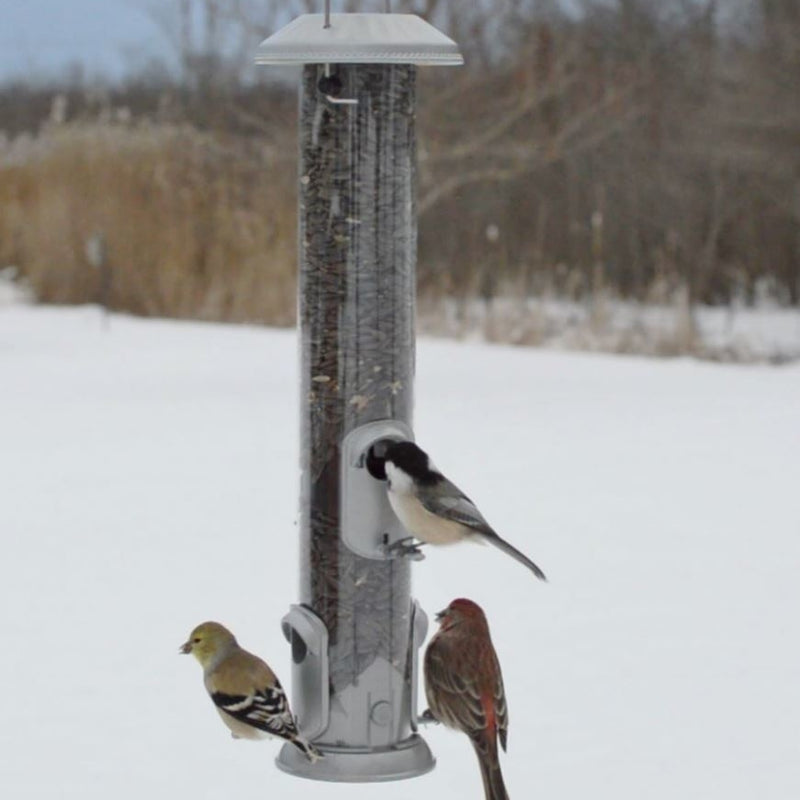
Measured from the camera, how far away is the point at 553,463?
711 cm

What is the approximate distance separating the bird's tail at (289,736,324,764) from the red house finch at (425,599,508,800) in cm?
23

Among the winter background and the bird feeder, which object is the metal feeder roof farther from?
the winter background

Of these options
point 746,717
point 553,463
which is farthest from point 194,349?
point 746,717

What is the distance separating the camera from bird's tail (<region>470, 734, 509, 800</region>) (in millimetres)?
2881

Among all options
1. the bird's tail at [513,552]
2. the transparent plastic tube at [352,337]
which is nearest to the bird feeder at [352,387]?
the transparent plastic tube at [352,337]

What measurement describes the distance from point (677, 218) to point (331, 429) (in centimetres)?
1292

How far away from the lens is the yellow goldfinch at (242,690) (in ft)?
9.88

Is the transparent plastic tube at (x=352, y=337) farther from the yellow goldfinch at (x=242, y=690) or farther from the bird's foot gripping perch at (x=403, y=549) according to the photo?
the yellow goldfinch at (x=242, y=690)

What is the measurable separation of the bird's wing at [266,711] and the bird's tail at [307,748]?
16mm

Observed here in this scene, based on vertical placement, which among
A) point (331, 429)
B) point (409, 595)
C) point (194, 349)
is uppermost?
point (331, 429)

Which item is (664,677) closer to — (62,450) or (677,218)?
(62,450)

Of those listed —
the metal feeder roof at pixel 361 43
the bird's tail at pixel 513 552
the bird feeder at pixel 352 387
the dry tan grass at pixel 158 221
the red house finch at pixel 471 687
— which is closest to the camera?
the bird's tail at pixel 513 552

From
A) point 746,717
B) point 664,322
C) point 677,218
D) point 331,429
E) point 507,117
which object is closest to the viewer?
point 331,429

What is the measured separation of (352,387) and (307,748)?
658 mm
